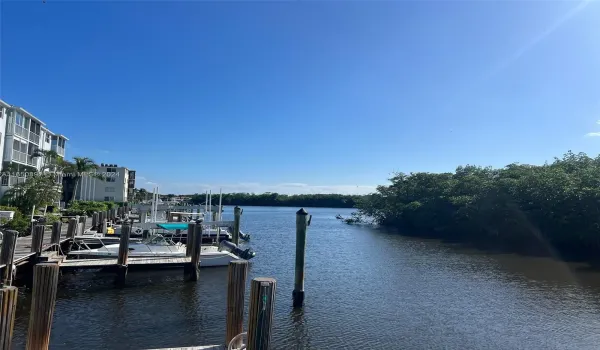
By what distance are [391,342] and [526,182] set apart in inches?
1434

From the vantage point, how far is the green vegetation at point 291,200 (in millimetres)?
183875

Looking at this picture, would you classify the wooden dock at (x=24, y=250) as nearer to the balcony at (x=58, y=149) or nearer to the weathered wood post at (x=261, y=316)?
the weathered wood post at (x=261, y=316)

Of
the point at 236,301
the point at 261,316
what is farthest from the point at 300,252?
the point at 261,316

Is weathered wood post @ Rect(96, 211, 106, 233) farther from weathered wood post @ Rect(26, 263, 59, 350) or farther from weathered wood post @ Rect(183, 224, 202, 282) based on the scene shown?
weathered wood post @ Rect(26, 263, 59, 350)

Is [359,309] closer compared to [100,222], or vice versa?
[359,309]

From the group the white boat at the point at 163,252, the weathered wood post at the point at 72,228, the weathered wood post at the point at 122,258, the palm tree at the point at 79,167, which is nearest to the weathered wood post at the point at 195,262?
the white boat at the point at 163,252

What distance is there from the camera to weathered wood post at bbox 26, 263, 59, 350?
7914mm

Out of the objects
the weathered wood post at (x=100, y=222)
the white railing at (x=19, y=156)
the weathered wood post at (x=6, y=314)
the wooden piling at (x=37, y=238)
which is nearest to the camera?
the weathered wood post at (x=6, y=314)

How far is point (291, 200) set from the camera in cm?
18450

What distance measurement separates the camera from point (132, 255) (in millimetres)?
21594

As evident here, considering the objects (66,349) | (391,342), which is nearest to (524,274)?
(391,342)

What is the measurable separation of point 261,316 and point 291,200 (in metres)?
177

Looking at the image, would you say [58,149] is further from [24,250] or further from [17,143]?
[24,250]

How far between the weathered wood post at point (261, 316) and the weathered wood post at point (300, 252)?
8649 mm
